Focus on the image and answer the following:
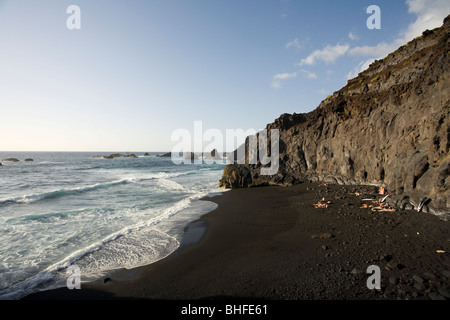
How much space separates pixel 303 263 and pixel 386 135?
1796cm

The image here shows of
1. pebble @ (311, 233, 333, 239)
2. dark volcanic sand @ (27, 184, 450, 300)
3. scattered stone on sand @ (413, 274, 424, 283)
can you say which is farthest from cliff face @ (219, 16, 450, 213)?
scattered stone on sand @ (413, 274, 424, 283)

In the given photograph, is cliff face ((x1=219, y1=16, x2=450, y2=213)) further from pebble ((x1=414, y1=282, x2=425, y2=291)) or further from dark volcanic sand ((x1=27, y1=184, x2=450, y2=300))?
pebble ((x1=414, y1=282, x2=425, y2=291))

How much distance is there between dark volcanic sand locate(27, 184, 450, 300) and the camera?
6.48m

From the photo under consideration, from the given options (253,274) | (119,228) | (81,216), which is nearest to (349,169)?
(253,274)

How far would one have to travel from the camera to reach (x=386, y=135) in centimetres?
1952

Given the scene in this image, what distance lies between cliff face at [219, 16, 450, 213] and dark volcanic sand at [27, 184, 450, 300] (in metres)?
3.46

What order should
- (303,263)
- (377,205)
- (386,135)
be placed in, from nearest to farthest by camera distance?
(303,263) → (377,205) → (386,135)

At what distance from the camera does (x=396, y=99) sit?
19.4m

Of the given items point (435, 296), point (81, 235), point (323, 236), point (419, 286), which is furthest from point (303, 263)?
point (81, 235)

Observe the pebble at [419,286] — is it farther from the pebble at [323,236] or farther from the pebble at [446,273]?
the pebble at [323,236]

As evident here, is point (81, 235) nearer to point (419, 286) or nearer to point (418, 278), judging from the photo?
point (419, 286)

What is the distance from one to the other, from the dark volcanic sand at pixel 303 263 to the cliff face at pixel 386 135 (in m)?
3.46

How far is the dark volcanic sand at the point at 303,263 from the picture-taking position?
255 inches

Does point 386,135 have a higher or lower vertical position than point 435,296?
higher
